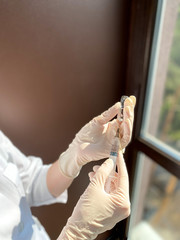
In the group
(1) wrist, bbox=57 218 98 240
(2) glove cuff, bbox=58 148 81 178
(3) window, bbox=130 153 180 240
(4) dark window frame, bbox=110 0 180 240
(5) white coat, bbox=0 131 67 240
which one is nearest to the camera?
(1) wrist, bbox=57 218 98 240

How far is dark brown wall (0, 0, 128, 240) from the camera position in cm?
85

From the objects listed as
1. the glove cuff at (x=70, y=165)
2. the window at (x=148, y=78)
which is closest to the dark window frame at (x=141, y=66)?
the window at (x=148, y=78)

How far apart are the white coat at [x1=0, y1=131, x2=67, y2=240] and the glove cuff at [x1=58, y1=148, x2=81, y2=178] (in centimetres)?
14

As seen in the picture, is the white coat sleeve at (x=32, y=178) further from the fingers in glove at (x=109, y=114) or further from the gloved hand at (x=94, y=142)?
the fingers in glove at (x=109, y=114)

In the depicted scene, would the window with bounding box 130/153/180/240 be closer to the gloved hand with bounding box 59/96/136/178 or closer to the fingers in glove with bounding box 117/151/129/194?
the gloved hand with bounding box 59/96/136/178

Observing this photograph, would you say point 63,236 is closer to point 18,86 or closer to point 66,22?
point 18,86

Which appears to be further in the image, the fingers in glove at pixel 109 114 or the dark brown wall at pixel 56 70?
the dark brown wall at pixel 56 70

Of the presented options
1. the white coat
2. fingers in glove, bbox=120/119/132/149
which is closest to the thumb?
fingers in glove, bbox=120/119/132/149

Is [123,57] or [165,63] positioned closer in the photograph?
[123,57]

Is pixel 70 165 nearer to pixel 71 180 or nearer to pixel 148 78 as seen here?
pixel 71 180

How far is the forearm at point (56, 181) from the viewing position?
2.72ft

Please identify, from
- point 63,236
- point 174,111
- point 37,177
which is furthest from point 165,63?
point 174,111

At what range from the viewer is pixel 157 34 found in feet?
3.50

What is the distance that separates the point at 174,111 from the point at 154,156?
1799 mm
